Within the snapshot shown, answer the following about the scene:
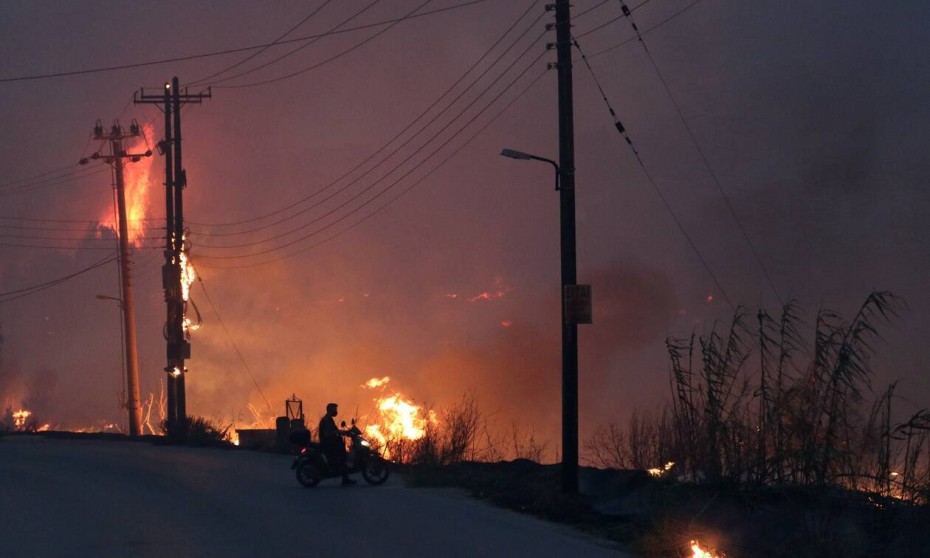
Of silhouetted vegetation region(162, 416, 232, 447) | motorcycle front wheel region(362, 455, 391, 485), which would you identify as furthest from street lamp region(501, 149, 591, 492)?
silhouetted vegetation region(162, 416, 232, 447)

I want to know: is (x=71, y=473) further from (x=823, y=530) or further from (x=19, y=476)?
(x=823, y=530)

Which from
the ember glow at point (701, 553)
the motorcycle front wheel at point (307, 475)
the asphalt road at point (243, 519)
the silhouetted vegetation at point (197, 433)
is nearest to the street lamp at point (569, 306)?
the asphalt road at point (243, 519)

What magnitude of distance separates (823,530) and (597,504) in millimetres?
5887

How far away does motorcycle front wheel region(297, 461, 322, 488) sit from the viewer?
19984 millimetres

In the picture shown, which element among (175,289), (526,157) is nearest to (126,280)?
(175,289)

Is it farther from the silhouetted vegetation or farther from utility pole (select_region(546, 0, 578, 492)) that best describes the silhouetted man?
the silhouetted vegetation

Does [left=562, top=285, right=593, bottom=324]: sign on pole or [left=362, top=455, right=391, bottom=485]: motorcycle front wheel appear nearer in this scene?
[left=562, top=285, right=593, bottom=324]: sign on pole

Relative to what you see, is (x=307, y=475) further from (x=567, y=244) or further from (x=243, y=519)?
(x=567, y=244)

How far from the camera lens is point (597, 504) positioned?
55.7 ft

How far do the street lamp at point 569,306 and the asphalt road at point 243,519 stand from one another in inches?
82.6

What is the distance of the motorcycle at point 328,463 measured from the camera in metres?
20.1

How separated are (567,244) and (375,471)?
239 inches

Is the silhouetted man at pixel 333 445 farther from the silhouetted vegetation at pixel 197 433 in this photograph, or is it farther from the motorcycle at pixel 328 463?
the silhouetted vegetation at pixel 197 433

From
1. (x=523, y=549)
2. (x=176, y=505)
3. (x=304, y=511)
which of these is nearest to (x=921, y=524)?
(x=523, y=549)
